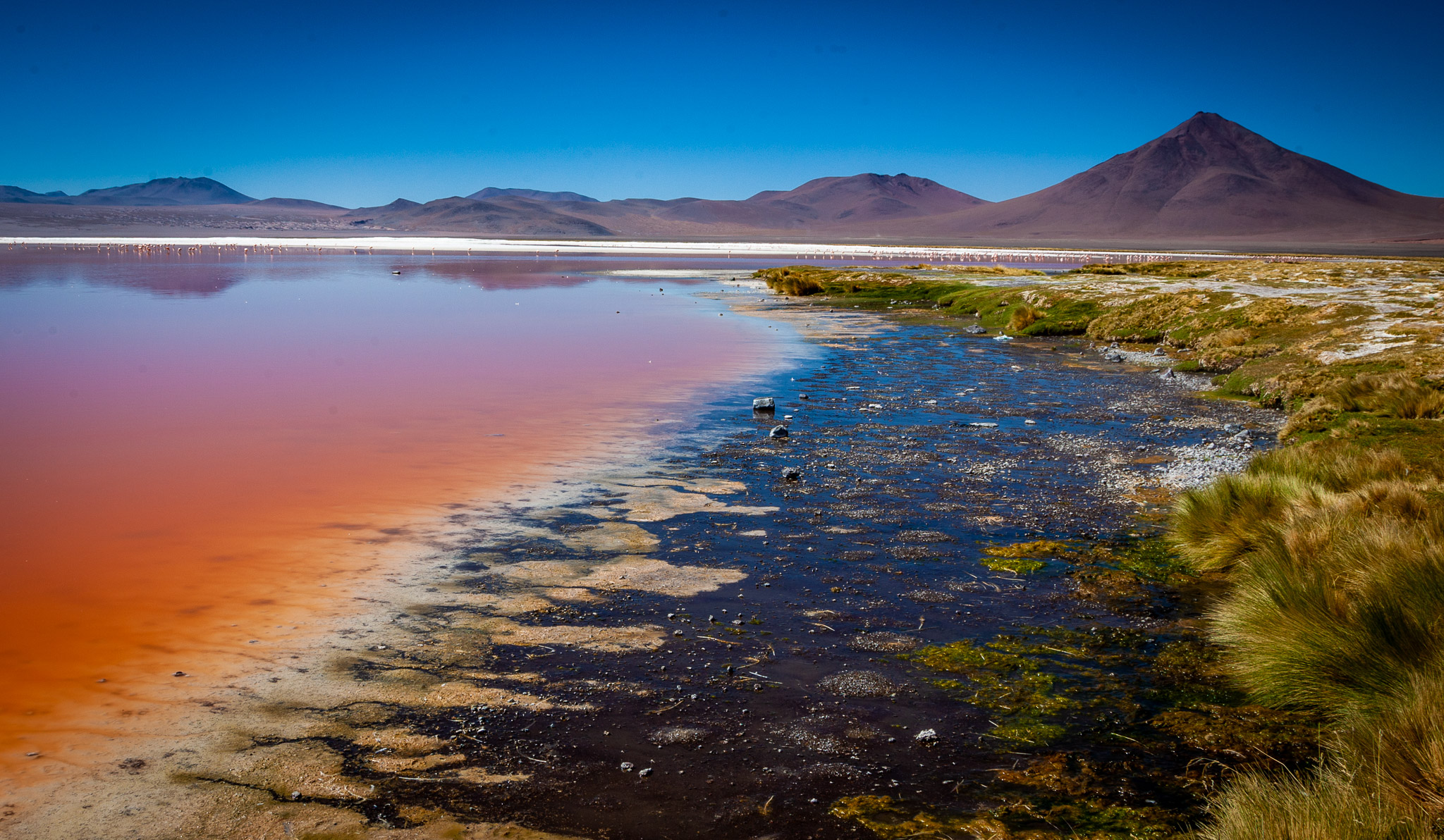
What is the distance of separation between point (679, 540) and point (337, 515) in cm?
350

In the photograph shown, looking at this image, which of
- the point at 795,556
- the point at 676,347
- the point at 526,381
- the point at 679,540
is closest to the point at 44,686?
the point at 679,540

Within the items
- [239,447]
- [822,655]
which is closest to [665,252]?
[239,447]

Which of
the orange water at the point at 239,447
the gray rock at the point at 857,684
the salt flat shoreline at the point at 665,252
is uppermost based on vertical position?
the salt flat shoreline at the point at 665,252

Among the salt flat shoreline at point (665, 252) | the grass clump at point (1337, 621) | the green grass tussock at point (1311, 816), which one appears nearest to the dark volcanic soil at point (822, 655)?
the grass clump at point (1337, 621)

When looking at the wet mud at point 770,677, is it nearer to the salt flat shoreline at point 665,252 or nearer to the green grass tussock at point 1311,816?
the green grass tussock at point 1311,816

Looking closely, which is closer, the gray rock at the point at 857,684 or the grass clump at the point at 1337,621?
the grass clump at the point at 1337,621

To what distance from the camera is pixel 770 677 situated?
629 cm

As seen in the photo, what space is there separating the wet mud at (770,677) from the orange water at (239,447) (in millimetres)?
912

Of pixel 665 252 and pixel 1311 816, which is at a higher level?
pixel 665 252

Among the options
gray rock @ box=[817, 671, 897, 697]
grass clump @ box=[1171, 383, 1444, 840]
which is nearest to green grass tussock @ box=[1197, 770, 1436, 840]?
grass clump @ box=[1171, 383, 1444, 840]

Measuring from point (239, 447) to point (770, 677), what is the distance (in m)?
9.29

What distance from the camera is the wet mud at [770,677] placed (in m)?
4.92

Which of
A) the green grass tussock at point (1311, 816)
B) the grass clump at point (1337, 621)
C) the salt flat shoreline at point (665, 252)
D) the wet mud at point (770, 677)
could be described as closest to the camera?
the green grass tussock at point (1311, 816)

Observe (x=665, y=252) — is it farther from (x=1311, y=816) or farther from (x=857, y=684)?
(x=1311, y=816)
